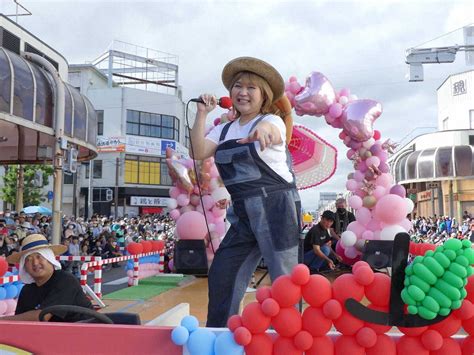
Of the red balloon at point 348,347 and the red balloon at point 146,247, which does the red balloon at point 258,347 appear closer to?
the red balloon at point 348,347

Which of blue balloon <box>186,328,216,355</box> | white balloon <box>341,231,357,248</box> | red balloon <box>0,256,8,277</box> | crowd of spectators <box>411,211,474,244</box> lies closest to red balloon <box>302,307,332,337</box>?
blue balloon <box>186,328,216,355</box>

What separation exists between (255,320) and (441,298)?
621 mm

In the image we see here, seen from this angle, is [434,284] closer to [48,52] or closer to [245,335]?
[245,335]

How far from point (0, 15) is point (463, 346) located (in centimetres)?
1295

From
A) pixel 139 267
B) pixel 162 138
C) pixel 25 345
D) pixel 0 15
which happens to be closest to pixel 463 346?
pixel 25 345

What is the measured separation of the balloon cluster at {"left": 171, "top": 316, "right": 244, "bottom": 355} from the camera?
168 centimetres

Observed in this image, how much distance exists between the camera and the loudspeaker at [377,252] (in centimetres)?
798

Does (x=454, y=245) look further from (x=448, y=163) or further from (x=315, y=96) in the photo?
(x=448, y=163)

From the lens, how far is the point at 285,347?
5.59 feet

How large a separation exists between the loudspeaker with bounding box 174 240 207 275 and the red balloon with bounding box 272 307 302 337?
7.24 metres

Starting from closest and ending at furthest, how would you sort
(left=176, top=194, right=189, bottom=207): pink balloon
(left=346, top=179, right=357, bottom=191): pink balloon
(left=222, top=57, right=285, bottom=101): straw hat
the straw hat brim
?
(left=222, top=57, right=285, bottom=101): straw hat → the straw hat brim → (left=176, top=194, right=189, bottom=207): pink balloon → (left=346, top=179, right=357, bottom=191): pink balloon

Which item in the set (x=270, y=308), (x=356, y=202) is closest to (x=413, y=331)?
(x=270, y=308)

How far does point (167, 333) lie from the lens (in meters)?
1.72

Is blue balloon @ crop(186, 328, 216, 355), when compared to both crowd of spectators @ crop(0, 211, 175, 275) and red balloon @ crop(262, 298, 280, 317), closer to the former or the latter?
red balloon @ crop(262, 298, 280, 317)
